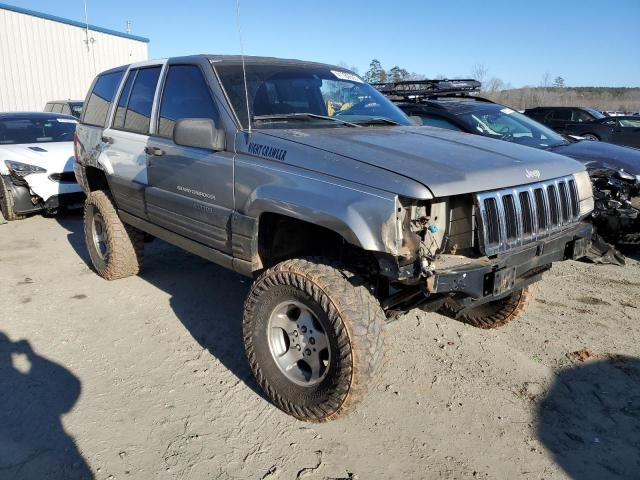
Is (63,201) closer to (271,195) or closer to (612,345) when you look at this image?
(271,195)

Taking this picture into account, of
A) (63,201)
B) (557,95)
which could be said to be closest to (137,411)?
(63,201)

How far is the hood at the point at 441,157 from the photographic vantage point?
2535 millimetres

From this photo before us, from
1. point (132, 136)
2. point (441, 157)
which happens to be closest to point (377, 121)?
point (441, 157)

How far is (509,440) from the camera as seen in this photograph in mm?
2824

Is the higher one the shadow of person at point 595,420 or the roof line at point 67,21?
the roof line at point 67,21

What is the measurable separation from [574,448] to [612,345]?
1.43 meters

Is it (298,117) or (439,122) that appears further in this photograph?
(439,122)

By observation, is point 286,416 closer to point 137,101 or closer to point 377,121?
point 377,121

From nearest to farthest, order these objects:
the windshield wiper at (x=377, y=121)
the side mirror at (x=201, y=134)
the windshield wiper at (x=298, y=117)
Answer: the side mirror at (x=201, y=134) < the windshield wiper at (x=298, y=117) < the windshield wiper at (x=377, y=121)

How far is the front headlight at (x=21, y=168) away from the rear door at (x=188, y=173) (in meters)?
4.31

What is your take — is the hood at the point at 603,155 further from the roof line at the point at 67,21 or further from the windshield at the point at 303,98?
the roof line at the point at 67,21

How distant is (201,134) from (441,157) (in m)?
1.51

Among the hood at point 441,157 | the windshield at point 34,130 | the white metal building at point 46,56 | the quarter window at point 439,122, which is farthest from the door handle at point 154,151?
the white metal building at point 46,56

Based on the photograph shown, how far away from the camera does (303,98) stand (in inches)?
147
